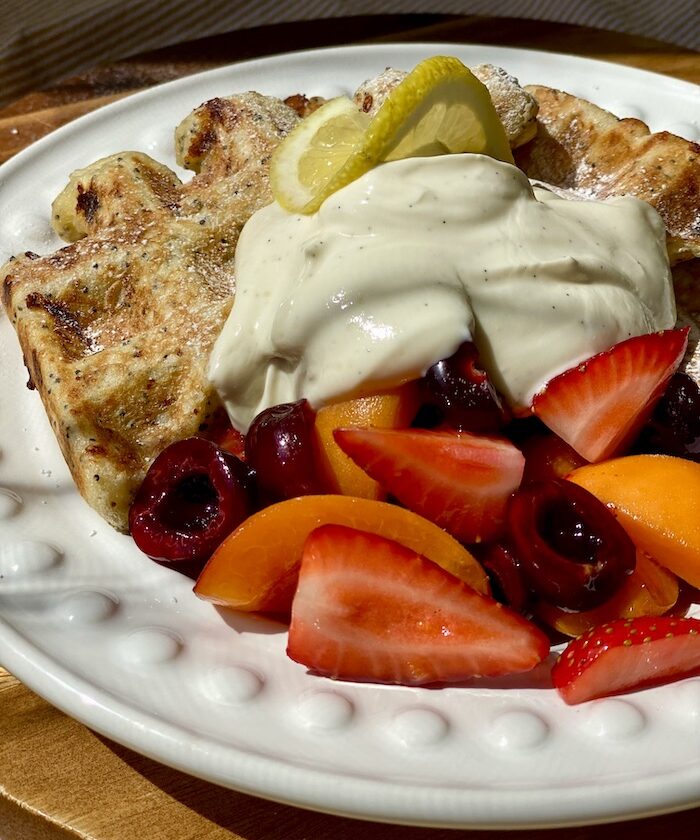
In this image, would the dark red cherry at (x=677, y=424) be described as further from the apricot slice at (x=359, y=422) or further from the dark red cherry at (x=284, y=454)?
the dark red cherry at (x=284, y=454)

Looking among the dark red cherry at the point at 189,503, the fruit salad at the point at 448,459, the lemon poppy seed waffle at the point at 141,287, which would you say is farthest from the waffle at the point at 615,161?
the dark red cherry at the point at 189,503

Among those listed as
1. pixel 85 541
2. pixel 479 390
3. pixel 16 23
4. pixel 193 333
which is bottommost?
pixel 85 541

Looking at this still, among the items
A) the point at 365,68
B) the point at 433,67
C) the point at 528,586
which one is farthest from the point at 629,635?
the point at 365,68

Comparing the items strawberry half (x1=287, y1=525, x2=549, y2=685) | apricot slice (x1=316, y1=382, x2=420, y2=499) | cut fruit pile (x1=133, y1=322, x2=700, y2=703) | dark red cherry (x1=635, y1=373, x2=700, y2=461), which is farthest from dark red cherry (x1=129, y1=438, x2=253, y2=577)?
dark red cherry (x1=635, y1=373, x2=700, y2=461)

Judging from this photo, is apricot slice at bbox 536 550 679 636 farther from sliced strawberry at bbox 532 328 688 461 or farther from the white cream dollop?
the white cream dollop

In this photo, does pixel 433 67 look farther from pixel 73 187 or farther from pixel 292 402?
pixel 73 187

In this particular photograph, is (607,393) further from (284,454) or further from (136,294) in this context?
(136,294)

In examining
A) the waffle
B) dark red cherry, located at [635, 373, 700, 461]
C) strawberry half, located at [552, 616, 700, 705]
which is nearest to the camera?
strawberry half, located at [552, 616, 700, 705]
